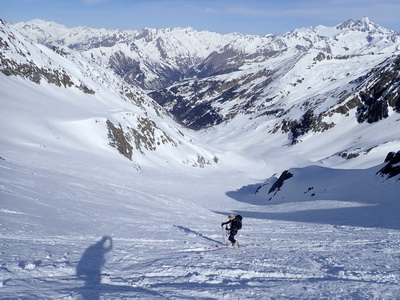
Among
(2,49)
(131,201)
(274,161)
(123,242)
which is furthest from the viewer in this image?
(274,161)

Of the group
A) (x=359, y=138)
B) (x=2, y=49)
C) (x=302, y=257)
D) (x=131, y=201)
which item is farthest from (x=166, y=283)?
(x=359, y=138)

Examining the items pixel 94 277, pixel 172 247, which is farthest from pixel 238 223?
pixel 94 277

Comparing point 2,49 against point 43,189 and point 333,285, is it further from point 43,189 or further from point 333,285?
point 333,285

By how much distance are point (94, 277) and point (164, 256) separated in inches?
123

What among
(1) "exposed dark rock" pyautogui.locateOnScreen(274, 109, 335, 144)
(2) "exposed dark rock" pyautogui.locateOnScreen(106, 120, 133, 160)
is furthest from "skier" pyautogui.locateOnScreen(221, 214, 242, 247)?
(1) "exposed dark rock" pyautogui.locateOnScreen(274, 109, 335, 144)

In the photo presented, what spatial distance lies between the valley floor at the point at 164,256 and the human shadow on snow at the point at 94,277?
3 centimetres

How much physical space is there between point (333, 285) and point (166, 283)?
180 inches

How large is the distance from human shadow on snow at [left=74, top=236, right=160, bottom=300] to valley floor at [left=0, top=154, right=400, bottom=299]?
26mm

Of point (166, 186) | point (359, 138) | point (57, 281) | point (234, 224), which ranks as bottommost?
point (57, 281)

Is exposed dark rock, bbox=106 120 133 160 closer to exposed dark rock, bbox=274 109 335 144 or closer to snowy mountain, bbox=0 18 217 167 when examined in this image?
snowy mountain, bbox=0 18 217 167

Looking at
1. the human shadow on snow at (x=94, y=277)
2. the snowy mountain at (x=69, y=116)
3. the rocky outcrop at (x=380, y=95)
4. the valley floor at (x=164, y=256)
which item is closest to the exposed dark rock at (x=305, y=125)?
the rocky outcrop at (x=380, y=95)

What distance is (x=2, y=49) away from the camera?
83.1 meters

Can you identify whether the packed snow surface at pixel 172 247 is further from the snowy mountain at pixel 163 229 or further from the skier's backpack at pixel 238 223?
the skier's backpack at pixel 238 223

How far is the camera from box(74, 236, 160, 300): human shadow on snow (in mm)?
8156
